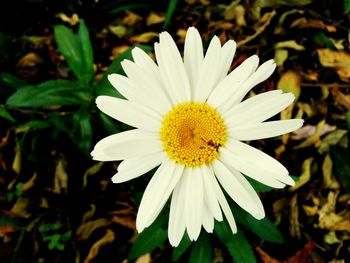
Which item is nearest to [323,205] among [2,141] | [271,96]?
[271,96]

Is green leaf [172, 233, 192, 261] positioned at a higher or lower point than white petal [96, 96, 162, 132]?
lower

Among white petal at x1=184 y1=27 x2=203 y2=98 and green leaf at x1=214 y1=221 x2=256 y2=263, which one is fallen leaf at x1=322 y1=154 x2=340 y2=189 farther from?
white petal at x1=184 y1=27 x2=203 y2=98

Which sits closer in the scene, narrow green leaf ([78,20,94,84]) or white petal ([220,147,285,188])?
white petal ([220,147,285,188])

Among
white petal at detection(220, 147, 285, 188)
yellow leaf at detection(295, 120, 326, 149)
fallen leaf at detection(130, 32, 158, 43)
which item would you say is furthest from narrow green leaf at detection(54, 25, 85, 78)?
yellow leaf at detection(295, 120, 326, 149)

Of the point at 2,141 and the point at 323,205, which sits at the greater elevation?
the point at 2,141

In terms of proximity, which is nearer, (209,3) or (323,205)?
(323,205)

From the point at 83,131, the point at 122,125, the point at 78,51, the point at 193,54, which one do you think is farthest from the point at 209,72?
the point at 78,51

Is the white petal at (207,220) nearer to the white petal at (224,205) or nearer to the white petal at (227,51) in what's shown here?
the white petal at (224,205)

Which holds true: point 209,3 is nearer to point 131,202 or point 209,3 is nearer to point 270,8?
point 270,8
